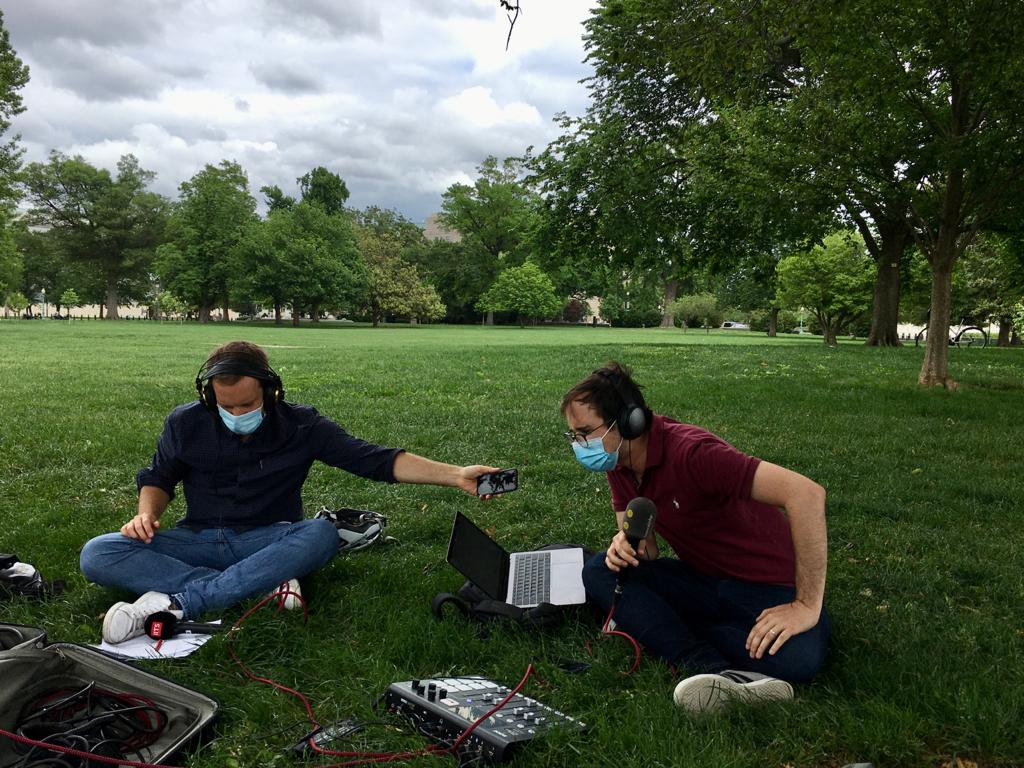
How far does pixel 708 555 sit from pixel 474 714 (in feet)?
4.63

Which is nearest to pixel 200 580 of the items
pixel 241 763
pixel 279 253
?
pixel 241 763

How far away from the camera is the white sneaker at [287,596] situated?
3863 mm

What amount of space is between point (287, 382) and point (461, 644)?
11547 mm

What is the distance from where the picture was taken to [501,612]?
12.2 feet

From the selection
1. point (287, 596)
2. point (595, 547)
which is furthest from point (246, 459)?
point (595, 547)

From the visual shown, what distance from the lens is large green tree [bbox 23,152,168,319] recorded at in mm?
72938

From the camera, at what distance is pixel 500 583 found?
13.4ft

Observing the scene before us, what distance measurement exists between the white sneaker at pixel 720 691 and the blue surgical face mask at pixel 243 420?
262 cm

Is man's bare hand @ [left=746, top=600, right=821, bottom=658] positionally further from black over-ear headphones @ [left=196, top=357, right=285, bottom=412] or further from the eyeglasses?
black over-ear headphones @ [left=196, top=357, right=285, bottom=412]

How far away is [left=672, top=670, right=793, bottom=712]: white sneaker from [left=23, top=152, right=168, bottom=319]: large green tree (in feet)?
273

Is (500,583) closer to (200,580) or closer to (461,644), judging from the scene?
(461,644)

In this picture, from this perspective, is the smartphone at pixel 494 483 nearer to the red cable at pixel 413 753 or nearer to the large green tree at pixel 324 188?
the red cable at pixel 413 753

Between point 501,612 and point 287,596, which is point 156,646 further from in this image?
point 501,612

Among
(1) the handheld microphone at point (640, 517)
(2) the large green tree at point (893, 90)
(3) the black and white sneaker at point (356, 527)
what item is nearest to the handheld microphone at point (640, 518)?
(1) the handheld microphone at point (640, 517)
